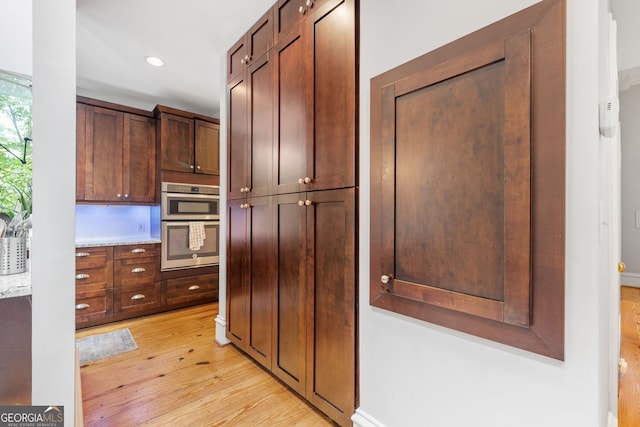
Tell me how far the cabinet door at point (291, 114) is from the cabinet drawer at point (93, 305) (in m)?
2.40

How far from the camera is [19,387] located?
1100 millimetres

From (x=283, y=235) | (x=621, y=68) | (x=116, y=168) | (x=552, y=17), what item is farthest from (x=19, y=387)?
(x=621, y=68)

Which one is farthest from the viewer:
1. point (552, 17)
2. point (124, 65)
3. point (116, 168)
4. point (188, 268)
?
point (188, 268)

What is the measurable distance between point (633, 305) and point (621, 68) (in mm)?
2566

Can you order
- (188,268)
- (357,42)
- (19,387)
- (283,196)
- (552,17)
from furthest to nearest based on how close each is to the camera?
(188,268), (283,196), (357,42), (19,387), (552,17)

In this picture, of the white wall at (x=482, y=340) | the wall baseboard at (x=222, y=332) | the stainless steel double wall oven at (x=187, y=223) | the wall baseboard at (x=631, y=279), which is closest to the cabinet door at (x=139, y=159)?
the stainless steel double wall oven at (x=187, y=223)

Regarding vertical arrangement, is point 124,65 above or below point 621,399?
above

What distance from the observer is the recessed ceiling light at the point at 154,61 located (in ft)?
8.70

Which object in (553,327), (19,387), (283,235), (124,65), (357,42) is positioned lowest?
(19,387)

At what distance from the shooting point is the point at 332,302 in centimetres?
150

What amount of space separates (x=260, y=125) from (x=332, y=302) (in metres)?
1.31

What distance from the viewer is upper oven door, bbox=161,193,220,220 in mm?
3236

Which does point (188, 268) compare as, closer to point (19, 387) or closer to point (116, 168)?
point (116, 168)

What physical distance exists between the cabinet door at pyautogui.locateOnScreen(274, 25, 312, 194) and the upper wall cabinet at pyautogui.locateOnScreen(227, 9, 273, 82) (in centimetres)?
22
